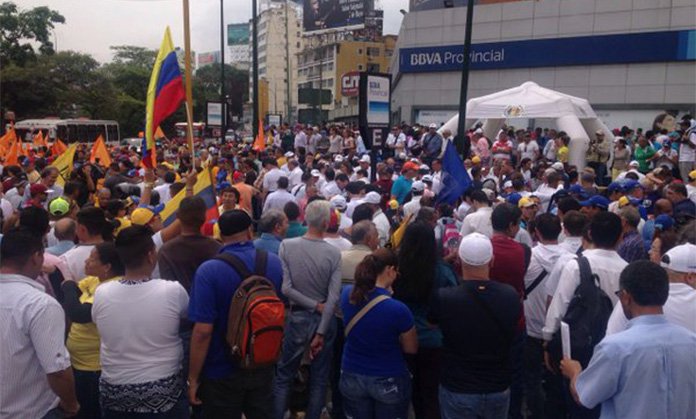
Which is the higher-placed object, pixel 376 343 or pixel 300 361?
pixel 376 343

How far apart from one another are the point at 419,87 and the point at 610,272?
30.7 meters

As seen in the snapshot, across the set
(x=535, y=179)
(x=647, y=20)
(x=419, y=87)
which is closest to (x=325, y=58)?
(x=419, y=87)

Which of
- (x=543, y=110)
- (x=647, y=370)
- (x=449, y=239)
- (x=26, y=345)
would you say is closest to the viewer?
(x=647, y=370)

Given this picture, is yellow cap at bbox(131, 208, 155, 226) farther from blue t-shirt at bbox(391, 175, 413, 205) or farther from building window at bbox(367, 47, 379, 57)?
building window at bbox(367, 47, 379, 57)

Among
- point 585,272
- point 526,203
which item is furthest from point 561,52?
Answer: point 585,272

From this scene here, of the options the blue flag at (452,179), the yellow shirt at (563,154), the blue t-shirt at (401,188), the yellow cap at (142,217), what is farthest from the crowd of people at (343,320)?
the yellow shirt at (563,154)

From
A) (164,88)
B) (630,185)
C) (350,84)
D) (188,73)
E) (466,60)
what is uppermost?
(350,84)

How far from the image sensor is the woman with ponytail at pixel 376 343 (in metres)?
3.93

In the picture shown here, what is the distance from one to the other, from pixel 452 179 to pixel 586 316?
374 cm

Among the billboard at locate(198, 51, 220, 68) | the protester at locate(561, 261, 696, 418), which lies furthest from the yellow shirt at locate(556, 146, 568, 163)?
the billboard at locate(198, 51, 220, 68)

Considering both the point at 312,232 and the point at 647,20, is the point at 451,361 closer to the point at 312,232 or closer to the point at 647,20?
the point at 312,232

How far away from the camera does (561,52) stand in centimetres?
2964

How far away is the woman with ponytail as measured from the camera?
3932mm

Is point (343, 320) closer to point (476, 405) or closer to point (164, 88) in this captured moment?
point (476, 405)
